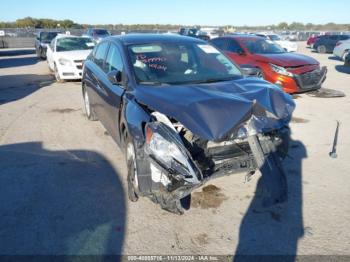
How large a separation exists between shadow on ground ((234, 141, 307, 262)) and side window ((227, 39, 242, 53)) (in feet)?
23.0

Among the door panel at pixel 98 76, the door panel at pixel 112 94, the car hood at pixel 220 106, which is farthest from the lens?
the door panel at pixel 98 76

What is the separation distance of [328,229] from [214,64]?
263 cm

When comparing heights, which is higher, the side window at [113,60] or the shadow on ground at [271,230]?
the side window at [113,60]

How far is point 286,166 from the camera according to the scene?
461 cm

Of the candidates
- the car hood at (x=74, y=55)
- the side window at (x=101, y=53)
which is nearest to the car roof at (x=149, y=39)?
the side window at (x=101, y=53)

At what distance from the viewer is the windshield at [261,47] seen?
996 cm

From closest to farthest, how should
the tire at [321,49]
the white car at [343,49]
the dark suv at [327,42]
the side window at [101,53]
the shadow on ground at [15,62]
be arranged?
the side window at [101,53], the shadow on ground at [15,62], the white car at [343,49], the dark suv at [327,42], the tire at [321,49]

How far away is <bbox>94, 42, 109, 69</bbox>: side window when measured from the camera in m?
5.41

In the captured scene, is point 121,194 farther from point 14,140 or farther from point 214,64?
point 14,140

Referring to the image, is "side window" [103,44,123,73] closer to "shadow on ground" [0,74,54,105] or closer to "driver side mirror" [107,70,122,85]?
"driver side mirror" [107,70,122,85]

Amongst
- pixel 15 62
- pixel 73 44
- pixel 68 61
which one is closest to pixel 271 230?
pixel 68 61

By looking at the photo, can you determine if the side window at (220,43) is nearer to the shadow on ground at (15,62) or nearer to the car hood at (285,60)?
the car hood at (285,60)

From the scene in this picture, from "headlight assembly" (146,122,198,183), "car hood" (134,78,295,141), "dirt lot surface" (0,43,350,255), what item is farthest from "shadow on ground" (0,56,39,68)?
"headlight assembly" (146,122,198,183)

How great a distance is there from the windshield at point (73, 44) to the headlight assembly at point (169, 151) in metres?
10.4
